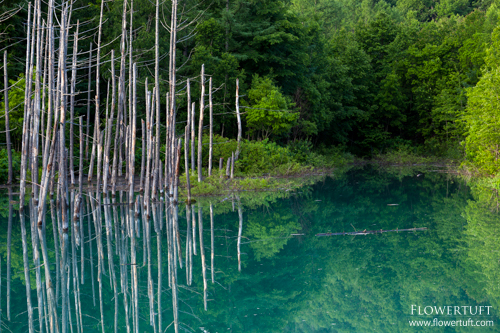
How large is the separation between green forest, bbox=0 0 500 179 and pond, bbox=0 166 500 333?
890cm

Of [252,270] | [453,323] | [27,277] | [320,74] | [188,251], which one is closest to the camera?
[453,323]

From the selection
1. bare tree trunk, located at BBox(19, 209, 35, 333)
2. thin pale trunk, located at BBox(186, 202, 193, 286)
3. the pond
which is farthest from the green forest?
bare tree trunk, located at BBox(19, 209, 35, 333)

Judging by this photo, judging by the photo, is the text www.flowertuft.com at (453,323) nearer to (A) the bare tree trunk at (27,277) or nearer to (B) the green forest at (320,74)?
(A) the bare tree trunk at (27,277)

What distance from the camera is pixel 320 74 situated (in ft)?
127

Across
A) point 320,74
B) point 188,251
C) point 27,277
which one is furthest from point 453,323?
point 320,74

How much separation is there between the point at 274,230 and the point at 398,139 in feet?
113

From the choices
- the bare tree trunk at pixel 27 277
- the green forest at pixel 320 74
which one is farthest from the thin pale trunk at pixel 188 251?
the green forest at pixel 320 74

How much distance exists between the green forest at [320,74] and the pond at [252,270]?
8.90 meters

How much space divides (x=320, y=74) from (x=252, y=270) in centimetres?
3124

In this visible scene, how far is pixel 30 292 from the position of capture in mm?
7664

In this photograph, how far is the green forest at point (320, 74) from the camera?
26.3 metres

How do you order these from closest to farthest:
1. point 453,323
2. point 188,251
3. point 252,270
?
point 453,323 < point 252,270 < point 188,251

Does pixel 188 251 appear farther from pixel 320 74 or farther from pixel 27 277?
pixel 320 74

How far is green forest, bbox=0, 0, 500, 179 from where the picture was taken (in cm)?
2633
